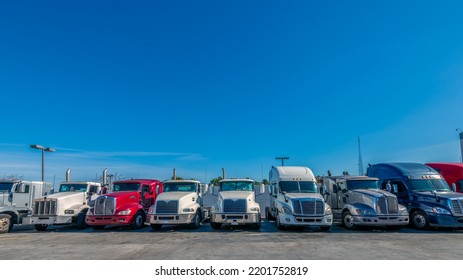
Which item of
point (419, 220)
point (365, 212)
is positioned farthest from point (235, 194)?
point (419, 220)

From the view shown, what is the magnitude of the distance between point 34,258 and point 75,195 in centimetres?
782

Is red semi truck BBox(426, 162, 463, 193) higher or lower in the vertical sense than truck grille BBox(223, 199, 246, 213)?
higher

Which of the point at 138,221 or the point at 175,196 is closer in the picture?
the point at 175,196

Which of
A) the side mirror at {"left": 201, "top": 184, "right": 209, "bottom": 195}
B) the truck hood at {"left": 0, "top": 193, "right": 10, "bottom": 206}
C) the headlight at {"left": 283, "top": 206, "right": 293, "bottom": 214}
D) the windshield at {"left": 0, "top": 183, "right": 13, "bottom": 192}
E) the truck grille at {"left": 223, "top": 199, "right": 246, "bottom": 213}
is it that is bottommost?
the headlight at {"left": 283, "top": 206, "right": 293, "bottom": 214}

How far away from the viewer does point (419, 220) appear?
1379 centimetres

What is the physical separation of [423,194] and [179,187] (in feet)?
38.9

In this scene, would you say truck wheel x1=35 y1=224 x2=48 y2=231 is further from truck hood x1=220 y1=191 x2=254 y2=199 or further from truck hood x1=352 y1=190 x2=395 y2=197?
truck hood x1=352 y1=190 x2=395 y2=197

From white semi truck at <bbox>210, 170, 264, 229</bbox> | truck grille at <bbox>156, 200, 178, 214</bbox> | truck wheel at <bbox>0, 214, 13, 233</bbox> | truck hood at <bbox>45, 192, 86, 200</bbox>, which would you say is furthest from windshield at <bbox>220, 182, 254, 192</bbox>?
truck wheel at <bbox>0, 214, 13, 233</bbox>

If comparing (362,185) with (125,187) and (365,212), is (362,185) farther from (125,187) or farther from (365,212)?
(125,187)

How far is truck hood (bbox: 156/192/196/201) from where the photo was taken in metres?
13.3

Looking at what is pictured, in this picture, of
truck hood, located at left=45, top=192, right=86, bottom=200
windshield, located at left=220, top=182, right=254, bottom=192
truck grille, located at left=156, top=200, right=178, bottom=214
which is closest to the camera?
truck grille, located at left=156, top=200, right=178, bottom=214

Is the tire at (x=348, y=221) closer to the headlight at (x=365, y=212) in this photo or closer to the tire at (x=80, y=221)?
the headlight at (x=365, y=212)

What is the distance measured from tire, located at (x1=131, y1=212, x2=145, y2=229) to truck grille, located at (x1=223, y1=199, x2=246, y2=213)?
14.7ft
